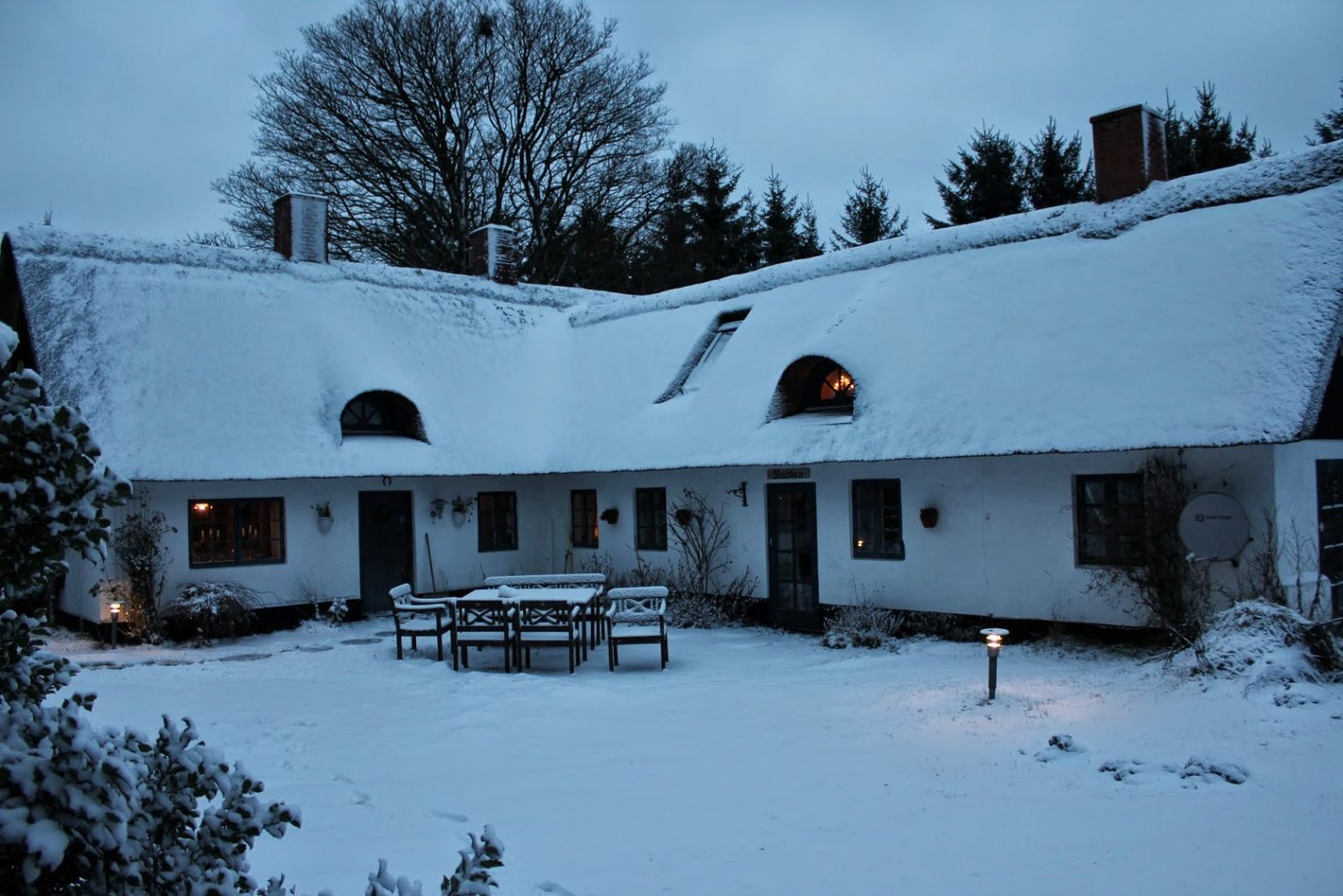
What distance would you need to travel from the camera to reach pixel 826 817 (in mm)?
6055

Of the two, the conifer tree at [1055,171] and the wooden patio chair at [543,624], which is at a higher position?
the conifer tree at [1055,171]

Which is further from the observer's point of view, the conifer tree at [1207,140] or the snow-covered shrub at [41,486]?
the conifer tree at [1207,140]

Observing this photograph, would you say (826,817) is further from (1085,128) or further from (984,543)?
(1085,128)

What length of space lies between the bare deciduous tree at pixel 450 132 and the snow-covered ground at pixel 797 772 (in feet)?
57.8

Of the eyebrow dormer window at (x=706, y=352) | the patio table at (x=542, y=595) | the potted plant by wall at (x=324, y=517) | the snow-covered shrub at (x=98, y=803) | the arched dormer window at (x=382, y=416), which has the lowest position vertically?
the patio table at (x=542, y=595)

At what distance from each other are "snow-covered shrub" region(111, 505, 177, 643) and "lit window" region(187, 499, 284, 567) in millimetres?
626

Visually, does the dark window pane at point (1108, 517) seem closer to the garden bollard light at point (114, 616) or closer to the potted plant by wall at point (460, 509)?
the potted plant by wall at point (460, 509)

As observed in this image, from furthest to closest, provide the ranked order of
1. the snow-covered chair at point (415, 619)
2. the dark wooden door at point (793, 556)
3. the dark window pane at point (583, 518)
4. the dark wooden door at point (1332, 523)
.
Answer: the dark window pane at point (583, 518) < the dark wooden door at point (793, 556) < the snow-covered chair at point (415, 619) < the dark wooden door at point (1332, 523)

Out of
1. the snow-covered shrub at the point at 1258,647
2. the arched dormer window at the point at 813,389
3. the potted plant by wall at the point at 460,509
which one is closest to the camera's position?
the snow-covered shrub at the point at 1258,647

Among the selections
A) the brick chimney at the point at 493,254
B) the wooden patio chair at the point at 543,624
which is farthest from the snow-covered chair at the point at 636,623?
the brick chimney at the point at 493,254

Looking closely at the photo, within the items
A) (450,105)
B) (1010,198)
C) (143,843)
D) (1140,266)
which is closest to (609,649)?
(1140,266)

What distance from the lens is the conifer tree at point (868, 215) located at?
31.7m

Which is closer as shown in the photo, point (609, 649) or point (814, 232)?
point (609, 649)

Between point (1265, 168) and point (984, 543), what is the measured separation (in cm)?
548
